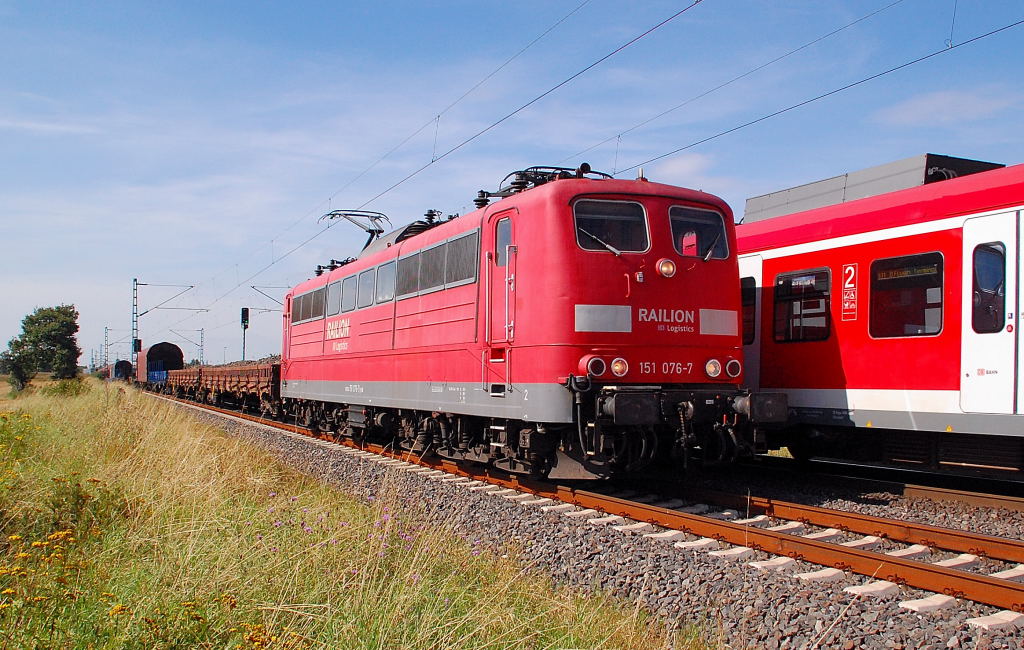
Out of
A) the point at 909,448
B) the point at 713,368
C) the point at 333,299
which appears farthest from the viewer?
the point at 333,299

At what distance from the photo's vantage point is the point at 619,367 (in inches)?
302

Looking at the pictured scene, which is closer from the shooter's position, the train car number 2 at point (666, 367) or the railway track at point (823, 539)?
the railway track at point (823, 539)

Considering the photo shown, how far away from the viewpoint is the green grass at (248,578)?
11.9 ft

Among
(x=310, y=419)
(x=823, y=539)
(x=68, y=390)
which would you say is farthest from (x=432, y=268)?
(x=68, y=390)

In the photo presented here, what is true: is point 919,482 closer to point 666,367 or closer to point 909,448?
point 909,448

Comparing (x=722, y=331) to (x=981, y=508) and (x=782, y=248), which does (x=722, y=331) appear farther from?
(x=981, y=508)

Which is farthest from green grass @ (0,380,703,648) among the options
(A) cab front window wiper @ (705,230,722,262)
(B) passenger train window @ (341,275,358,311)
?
(B) passenger train window @ (341,275,358,311)

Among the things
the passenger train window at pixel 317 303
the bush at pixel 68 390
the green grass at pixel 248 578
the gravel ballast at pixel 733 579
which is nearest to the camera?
the green grass at pixel 248 578

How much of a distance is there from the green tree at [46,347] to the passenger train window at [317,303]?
148ft

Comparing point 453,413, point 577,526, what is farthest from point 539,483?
point 577,526

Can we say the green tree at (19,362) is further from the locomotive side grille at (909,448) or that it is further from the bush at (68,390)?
the locomotive side grille at (909,448)

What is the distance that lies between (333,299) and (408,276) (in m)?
3.96

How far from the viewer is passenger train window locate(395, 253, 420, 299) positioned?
35.3ft

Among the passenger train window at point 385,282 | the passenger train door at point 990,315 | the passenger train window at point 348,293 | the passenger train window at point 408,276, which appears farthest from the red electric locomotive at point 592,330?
the passenger train window at point 348,293
